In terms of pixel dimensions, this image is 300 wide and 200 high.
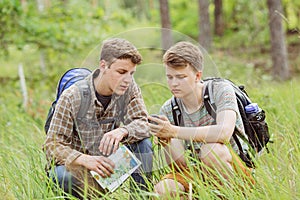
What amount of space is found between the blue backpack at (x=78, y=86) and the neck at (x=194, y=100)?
1.76 feet

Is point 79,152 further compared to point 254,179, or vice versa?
point 79,152

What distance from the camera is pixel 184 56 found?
2.69 metres

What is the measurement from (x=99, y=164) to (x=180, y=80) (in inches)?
23.8

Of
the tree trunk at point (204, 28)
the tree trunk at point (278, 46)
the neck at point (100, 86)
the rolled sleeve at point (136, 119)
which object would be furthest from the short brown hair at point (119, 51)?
the tree trunk at point (204, 28)

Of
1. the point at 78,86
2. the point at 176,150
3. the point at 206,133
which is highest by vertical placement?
the point at 78,86

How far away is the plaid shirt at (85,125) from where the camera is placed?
2809mm

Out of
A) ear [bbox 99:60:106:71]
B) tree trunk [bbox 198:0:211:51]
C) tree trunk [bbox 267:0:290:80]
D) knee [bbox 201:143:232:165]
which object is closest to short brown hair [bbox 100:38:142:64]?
ear [bbox 99:60:106:71]

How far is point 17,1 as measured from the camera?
6504mm

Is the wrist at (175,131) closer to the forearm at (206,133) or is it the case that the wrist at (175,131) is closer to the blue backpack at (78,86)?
the forearm at (206,133)

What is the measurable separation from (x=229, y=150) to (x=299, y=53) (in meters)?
13.4

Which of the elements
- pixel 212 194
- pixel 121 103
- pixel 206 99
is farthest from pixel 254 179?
pixel 121 103

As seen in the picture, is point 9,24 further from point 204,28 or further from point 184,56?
point 204,28

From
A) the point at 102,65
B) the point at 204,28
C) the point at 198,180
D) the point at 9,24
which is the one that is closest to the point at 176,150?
the point at 198,180

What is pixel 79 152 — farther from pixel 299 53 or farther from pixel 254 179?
pixel 299 53
